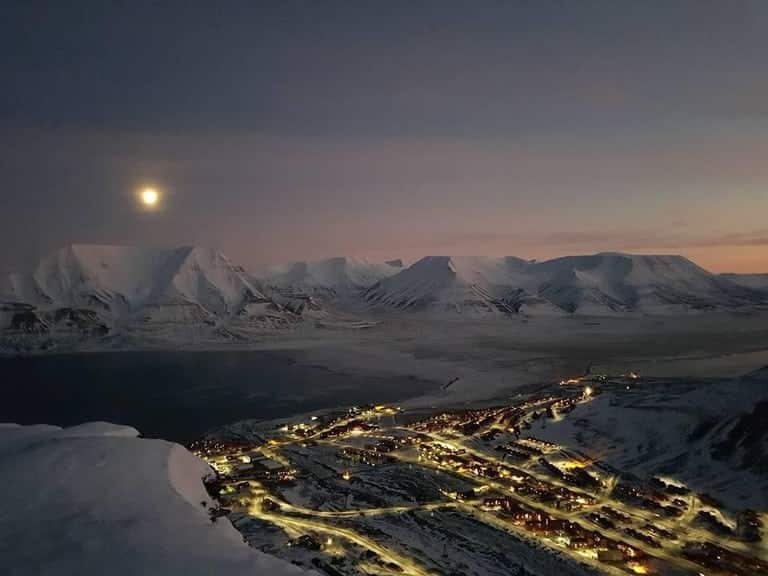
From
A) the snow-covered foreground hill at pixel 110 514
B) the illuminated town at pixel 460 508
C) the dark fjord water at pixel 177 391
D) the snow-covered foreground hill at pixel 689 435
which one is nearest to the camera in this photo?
Result: the snow-covered foreground hill at pixel 110 514

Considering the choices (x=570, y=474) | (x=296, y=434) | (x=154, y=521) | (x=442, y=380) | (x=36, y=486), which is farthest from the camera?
(x=442, y=380)

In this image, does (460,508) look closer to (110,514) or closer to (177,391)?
(110,514)

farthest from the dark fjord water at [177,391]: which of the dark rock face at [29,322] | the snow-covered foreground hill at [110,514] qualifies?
the dark rock face at [29,322]

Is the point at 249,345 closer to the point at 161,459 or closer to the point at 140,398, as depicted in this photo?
the point at 140,398

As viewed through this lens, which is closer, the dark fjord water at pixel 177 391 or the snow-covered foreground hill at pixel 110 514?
the snow-covered foreground hill at pixel 110 514

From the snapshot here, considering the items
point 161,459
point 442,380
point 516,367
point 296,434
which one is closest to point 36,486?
point 161,459

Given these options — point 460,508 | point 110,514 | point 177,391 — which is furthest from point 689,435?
point 177,391

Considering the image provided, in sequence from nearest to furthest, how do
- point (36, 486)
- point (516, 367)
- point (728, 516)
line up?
point (36, 486)
point (728, 516)
point (516, 367)

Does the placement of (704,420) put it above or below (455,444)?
above

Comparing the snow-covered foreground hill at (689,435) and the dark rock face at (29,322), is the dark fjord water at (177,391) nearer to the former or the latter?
the snow-covered foreground hill at (689,435)
